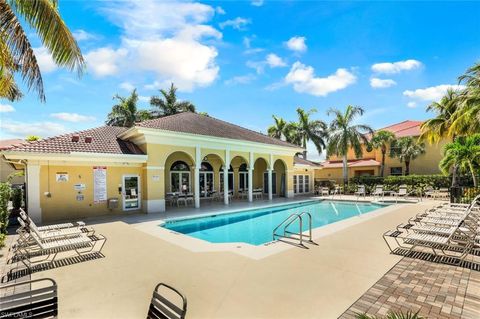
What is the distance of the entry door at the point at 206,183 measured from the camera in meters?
22.0

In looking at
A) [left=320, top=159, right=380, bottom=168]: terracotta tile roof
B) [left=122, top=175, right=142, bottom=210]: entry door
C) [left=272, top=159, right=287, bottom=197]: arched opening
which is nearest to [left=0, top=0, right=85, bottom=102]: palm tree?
[left=122, top=175, right=142, bottom=210]: entry door

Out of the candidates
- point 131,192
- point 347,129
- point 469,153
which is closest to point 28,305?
point 131,192

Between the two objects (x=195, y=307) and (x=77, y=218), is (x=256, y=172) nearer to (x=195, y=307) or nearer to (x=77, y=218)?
(x=77, y=218)

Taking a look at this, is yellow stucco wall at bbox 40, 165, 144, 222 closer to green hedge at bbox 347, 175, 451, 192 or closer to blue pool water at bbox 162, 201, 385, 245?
blue pool water at bbox 162, 201, 385, 245

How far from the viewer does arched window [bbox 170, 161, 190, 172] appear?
65.7 ft

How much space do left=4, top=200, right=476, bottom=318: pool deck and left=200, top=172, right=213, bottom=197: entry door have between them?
1337 centimetres

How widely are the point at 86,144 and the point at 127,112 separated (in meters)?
22.6

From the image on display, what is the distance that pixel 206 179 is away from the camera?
874 inches

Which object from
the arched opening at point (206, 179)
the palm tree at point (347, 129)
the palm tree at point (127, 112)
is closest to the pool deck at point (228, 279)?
the arched opening at point (206, 179)

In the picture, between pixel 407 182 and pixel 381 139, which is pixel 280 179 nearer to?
pixel 407 182

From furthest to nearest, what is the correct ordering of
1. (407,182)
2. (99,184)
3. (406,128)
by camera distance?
1. (406,128)
2. (407,182)
3. (99,184)

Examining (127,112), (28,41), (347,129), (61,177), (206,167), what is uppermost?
(127,112)

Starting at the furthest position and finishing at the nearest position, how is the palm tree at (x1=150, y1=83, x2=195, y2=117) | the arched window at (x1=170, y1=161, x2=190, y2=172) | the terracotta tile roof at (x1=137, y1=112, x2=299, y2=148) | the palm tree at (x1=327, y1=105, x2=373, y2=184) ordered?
the palm tree at (x1=150, y1=83, x2=195, y2=117) < the palm tree at (x1=327, y1=105, x2=373, y2=184) < the arched window at (x1=170, y1=161, x2=190, y2=172) < the terracotta tile roof at (x1=137, y1=112, x2=299, y2=148)

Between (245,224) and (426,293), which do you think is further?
(245,224)
